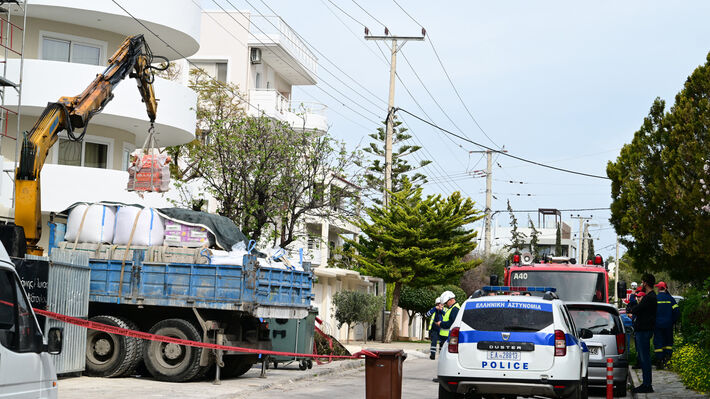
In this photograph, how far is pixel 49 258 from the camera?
1583cm

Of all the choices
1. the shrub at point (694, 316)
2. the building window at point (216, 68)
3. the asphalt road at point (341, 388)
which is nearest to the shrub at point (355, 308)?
the building window at point (216, 68)

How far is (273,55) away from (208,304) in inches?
1198

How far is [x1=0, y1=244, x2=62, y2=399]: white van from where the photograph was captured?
7602 millimetres

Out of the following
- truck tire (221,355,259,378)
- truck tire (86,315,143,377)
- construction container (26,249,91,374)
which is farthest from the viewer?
truck tire (221,355,259,378)

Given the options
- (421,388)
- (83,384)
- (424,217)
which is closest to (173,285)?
(83,384)

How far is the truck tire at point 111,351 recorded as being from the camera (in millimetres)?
17672

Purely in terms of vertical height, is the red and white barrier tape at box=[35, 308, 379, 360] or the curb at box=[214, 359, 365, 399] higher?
the red and white barrier tape at box=[35, 308, 379, 360]

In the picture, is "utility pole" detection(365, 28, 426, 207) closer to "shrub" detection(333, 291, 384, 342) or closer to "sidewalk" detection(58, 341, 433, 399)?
"shrub" detection(333, 291, 384, 342)

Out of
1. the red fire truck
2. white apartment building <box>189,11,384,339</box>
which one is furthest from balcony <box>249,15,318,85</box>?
the red fire truck

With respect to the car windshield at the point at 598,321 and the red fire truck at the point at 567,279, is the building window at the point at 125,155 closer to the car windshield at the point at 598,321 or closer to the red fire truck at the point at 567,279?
the red fire truck at the point at 567,279

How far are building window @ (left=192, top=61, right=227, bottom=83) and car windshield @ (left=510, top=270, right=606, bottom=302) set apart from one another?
26.2 meters

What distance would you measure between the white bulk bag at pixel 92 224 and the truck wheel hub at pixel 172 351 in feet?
7.67

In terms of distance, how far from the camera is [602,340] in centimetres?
1675

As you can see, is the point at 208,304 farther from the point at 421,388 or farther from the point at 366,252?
the point at 366,252
